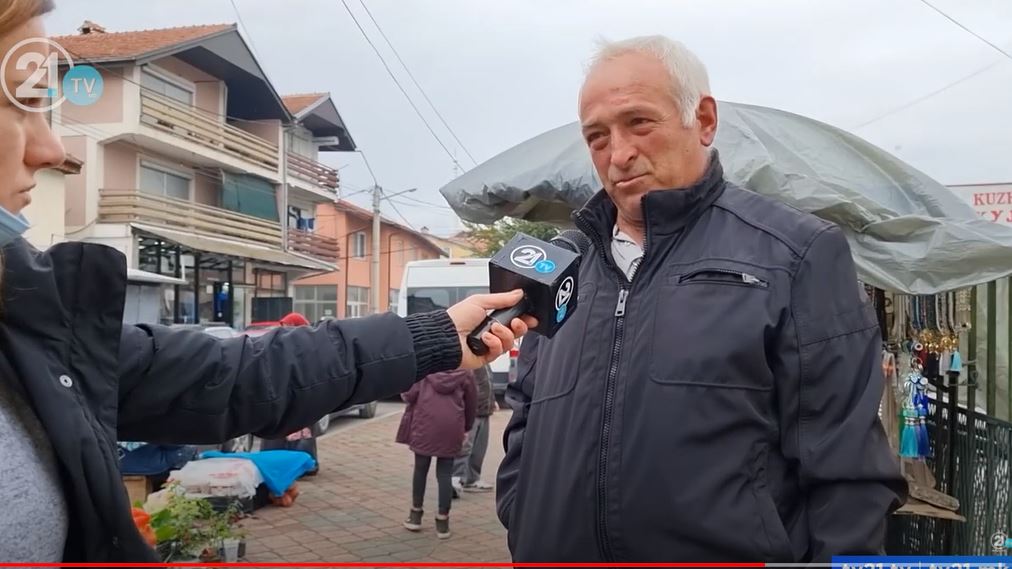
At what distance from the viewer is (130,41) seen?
68.0 ft

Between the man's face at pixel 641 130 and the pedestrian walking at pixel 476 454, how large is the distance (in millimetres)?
5324

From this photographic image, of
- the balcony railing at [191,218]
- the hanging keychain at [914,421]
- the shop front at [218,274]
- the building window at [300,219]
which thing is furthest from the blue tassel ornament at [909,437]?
the building window at [300,219]

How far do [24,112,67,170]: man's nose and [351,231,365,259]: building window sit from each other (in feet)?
112

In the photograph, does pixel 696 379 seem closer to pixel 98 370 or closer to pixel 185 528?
pixel 98 370

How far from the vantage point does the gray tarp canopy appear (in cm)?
321

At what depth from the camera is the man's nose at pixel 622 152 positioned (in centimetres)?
202

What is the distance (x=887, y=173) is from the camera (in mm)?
3910

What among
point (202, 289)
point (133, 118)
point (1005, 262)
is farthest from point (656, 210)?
point (202, 289)

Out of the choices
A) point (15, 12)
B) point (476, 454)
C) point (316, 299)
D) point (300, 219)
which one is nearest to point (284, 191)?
point (300, 219)

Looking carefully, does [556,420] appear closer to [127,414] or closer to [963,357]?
[127,414]

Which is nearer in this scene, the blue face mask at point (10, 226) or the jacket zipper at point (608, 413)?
the blue face mask at point (10, 226)

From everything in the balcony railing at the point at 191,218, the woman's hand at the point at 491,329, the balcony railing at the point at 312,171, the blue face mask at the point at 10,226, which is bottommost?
the woman's hand at the point at 491,329

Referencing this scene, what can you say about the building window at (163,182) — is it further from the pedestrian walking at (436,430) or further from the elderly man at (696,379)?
the elderly man at (696,379)

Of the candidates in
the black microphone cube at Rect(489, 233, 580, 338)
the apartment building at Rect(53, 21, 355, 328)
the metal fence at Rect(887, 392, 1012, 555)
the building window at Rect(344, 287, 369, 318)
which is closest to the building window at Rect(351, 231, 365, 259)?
the building window at Rect(344, 287, 369, 318)
